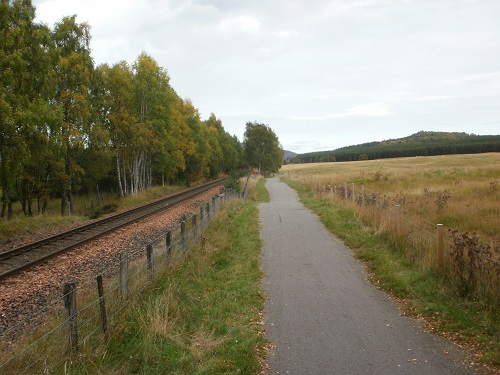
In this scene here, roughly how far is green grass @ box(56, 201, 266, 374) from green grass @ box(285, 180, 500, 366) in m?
2.59

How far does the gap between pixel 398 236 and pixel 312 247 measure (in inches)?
97.8

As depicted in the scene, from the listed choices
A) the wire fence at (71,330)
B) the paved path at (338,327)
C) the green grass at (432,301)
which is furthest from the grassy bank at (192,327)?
the green grass at (432,301)

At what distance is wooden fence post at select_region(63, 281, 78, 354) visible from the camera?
15.4 ft

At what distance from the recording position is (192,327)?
613cm

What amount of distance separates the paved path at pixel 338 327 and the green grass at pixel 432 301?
0.92 feet

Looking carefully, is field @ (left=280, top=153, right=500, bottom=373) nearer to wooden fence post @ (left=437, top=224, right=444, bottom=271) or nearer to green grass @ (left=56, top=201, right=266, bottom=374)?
wooden fence post @ (left=437, top=224, right=444, bottom=271)

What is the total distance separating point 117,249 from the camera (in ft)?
41.3

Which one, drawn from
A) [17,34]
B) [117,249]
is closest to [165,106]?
[17,34]

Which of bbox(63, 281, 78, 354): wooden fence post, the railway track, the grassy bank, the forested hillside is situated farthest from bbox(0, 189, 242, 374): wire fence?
the forested hillside

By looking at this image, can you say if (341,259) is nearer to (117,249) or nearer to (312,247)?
(312,247)

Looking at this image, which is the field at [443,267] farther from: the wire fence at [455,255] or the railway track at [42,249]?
the railway track at [42,249]

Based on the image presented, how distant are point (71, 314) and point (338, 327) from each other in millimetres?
3695

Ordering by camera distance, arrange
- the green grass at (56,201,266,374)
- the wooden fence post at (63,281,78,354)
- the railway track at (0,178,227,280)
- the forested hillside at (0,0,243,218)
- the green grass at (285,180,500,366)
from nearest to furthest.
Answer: the wooden fence post at (63,281,78,354) → the green grass at (56,201,266,374) → the green grass at (285,180,500,366) → the railway track at (0,178,227,280) → the forested hillside at (0,0,243,218)

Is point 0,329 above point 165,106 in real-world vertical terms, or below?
below
